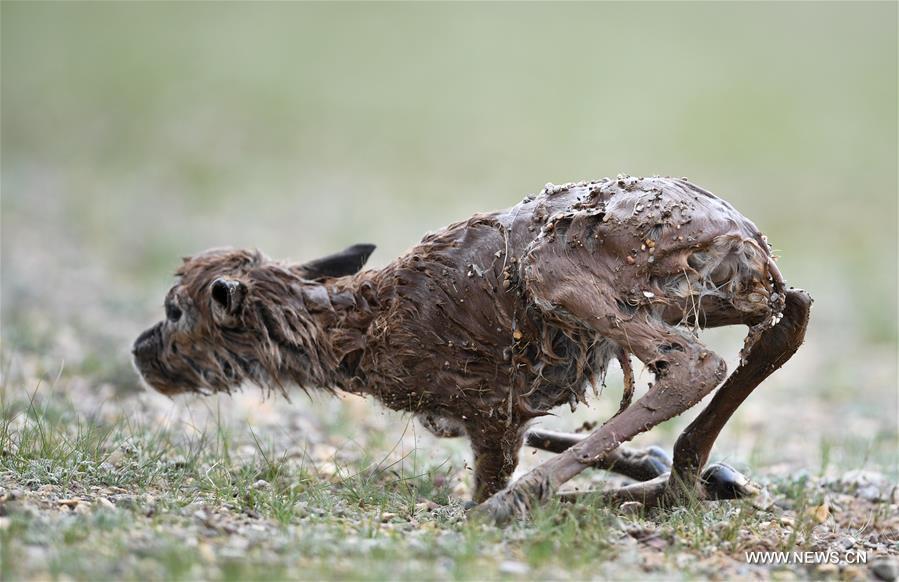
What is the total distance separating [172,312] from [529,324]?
2.52 metres

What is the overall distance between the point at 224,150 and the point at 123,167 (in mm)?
3175

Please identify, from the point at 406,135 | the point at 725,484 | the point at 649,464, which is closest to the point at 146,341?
the point at 649,464

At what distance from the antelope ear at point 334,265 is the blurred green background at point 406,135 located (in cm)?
308

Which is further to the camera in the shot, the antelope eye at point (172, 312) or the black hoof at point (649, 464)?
the antelope eye at point (172, 312)

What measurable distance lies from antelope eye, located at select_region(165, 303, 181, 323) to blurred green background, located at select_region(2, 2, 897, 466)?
228cm

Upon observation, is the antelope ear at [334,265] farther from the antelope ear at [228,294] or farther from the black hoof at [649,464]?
the black hoof at [649,464]

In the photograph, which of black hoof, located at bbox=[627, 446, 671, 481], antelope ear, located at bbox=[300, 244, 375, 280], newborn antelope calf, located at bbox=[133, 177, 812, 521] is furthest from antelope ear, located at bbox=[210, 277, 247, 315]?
black hoof, located at bbox=[627, 446, 671, 481]

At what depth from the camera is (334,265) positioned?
656 centimetres

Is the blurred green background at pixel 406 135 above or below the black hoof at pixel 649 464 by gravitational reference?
above

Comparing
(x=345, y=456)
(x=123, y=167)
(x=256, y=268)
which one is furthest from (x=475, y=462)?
(x=123, y=167)

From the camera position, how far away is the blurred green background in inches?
555

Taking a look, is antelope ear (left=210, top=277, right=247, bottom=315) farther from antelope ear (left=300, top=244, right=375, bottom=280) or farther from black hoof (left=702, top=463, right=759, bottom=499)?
black hoof (left=702, top=463, right=759, bottom=499)

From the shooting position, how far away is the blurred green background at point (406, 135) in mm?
14102

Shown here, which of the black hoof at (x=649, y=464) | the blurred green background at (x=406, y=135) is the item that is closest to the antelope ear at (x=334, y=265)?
the black hoof at (x=649, y=464)
